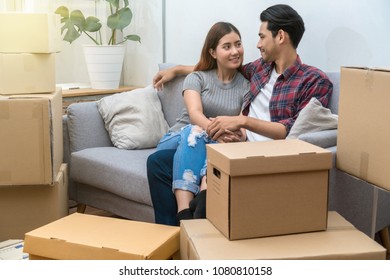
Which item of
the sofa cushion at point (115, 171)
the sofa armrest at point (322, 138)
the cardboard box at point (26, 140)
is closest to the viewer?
the sofa armrest at point (322, 138)

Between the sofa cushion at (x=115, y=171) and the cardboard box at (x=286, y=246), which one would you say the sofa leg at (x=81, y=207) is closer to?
the sofa cushion at (x=115, y=171)

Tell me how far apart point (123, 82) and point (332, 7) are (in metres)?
1.94

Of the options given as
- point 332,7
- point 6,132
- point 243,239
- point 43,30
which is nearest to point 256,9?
point 332,7

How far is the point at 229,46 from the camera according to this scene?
8.74ft

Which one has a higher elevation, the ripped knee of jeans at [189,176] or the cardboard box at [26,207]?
the ripped knee of jeans at [189,176]

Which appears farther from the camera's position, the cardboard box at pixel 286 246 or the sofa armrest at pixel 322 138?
the sofa armrest at pixel 322 138

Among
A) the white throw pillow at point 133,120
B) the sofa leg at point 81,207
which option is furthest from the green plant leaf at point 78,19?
the sofa leg at point 81,207

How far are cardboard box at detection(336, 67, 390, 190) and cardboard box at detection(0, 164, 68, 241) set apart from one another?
3.75 feet

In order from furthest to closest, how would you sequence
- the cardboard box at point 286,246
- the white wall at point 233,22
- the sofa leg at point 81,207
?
the sofa leg at point 81,207
the white wall at point 233,22
the cardboard box at point 286,246

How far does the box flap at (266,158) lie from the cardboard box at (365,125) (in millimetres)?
186

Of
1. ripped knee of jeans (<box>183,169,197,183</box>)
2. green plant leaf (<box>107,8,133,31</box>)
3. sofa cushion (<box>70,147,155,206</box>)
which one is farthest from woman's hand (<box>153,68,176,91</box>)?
green plant leaf (<box>107,8,133,31</box>)

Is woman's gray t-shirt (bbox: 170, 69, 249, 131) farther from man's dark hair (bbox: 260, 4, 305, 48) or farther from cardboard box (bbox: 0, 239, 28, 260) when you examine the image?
cardboard box (bbox: 0, 239, 28, 260)

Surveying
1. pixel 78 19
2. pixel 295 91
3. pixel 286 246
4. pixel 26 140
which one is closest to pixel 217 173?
pixel 286 246

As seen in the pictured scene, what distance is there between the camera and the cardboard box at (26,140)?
88.0 inches
